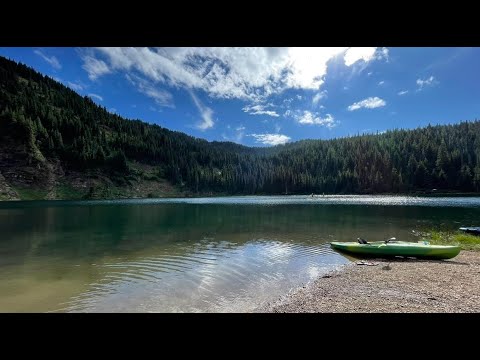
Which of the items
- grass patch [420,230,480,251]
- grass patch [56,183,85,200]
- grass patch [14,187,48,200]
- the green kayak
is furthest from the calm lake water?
grass patch [56,183,85,200]

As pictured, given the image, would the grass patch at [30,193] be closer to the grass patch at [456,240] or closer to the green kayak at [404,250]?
the green kayak at [404,250]

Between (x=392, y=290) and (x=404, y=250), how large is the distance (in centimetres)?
1014

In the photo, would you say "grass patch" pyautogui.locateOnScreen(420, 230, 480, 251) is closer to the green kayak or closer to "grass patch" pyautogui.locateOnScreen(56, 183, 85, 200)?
the green kayak

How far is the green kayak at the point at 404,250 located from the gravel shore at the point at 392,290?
3.86 ft

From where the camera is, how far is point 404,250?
79.3ft

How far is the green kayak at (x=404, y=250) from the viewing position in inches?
916

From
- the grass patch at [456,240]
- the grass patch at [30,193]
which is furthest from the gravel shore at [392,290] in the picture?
the grass patch at [30,193]

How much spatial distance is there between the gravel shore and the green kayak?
3.86 ft

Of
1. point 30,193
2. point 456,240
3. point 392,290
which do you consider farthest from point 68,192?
point 392,290

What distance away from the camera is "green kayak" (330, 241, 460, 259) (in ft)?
76.3

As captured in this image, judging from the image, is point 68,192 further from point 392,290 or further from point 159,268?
point 392,290
